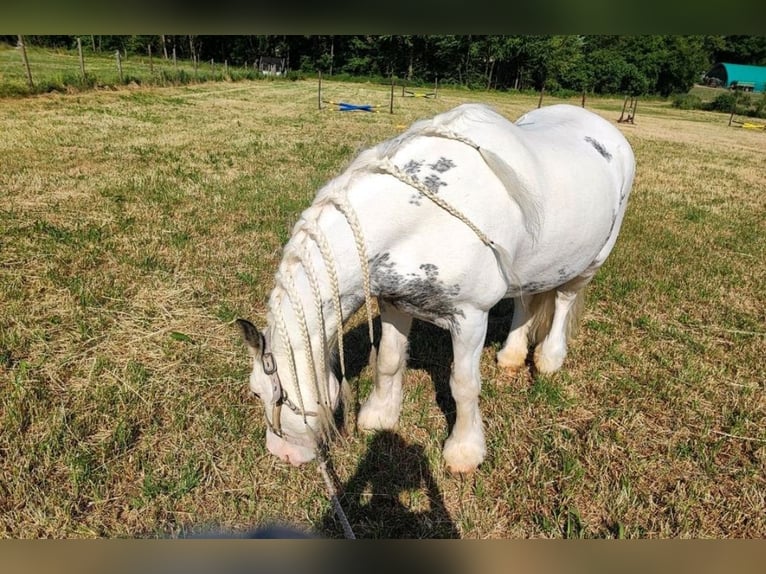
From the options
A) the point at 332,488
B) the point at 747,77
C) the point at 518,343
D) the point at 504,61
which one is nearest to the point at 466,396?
the point at 332,488

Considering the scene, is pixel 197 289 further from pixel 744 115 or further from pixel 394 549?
pixel 744 115

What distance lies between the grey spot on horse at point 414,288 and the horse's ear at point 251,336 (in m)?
0.60

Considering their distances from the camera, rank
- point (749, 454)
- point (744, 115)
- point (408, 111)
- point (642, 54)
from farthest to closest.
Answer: point (744, 115) → point (642, 54) → point (408, 111) → point (749, 454)

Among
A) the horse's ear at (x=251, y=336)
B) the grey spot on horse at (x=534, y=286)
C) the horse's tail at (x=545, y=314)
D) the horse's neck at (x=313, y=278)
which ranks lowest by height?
the horse's tail at (x=545, y=314)

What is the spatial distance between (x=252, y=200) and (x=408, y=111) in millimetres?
16520

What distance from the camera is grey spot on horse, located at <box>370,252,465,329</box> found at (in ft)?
7.66

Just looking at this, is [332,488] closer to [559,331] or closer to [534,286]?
[534,286]

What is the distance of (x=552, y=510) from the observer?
2727mm

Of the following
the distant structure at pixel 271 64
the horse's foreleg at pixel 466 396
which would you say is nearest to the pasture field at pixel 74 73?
the distant structure at pixel 271 64

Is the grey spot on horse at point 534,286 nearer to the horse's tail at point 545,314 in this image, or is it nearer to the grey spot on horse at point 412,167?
the horse's tail at point 545,314

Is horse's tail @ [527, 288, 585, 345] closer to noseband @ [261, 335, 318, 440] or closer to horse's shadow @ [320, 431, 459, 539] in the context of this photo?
horse's shadow @ [320, 431, 459, 539]

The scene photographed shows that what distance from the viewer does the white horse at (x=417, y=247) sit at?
7.20 ft
